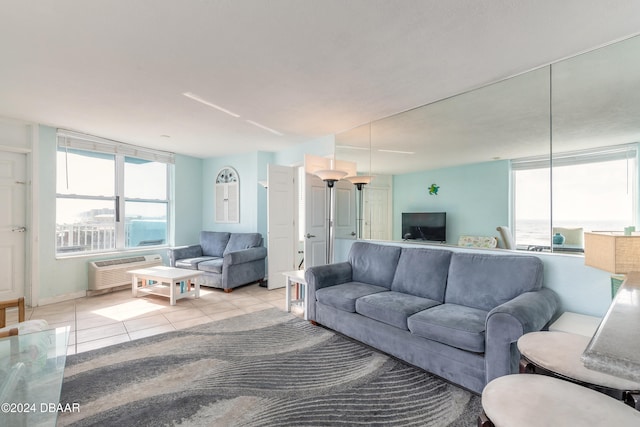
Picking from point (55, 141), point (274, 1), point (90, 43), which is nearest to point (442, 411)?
point (274, 1)

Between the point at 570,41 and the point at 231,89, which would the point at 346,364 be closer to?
the point at 231,89

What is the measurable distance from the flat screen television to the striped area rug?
1303 mm

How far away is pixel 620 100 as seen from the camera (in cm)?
219

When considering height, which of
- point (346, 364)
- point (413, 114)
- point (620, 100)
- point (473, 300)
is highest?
point (413, 114)

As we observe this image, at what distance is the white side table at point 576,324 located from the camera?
74.9 inches

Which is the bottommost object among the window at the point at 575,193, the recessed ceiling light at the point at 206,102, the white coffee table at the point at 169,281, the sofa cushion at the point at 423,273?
the white coffee table at the point at 169,281

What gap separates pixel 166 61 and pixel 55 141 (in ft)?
10.3

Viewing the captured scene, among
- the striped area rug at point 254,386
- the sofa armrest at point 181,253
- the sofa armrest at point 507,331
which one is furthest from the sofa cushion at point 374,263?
the sofa armrest at point 181,253

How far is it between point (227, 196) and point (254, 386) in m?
4.41

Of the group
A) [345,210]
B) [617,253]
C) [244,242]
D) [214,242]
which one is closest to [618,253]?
[617,253]

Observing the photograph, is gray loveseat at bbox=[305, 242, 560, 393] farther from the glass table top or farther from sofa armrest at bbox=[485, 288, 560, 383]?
the glass table top

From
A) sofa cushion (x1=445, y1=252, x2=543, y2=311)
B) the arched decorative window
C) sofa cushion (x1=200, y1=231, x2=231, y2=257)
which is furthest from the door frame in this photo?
sofa cushion (x1=445, y1=252, x2=543, y2=311)

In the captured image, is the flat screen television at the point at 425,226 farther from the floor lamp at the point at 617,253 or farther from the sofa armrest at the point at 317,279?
Answer: the floor lamp at the point at 617,253

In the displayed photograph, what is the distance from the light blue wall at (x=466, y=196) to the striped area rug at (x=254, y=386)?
1441 mm
